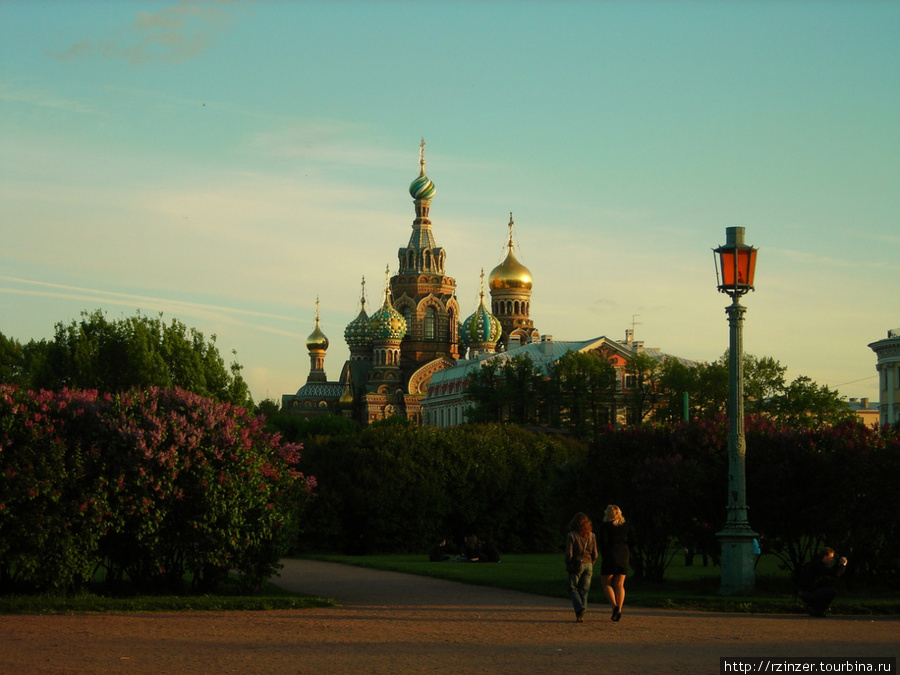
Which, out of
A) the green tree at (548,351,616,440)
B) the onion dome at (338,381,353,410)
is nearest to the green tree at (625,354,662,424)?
the green tree at (548,351,616,440)

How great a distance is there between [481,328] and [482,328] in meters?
0.12

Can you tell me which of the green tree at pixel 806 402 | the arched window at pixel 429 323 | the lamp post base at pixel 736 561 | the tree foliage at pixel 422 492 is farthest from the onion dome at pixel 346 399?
the lamp post base at pixel 736 561

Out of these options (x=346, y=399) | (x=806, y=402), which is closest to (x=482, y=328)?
(x=346, y=399)

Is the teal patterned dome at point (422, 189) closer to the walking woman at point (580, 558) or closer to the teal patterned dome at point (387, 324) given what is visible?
the teal patterned dome at point (387, 324)

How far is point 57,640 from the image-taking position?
49.0 feet

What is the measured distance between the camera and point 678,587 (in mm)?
22516

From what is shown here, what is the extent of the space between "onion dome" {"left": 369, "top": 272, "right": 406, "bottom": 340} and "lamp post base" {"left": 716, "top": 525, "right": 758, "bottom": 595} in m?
106

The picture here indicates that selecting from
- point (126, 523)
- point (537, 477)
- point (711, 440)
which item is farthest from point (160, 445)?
point (537, 477)

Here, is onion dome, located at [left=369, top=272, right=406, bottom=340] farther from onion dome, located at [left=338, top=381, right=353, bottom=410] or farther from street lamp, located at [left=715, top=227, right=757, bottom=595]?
street lamp, located at [left=715, top=227, right=757, bottom=595]

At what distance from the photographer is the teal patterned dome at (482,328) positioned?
123 meters

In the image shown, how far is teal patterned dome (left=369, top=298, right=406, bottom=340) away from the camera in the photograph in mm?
125750

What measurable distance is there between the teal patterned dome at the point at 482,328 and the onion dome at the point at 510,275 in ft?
14.8

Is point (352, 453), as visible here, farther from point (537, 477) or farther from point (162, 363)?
point (162, 363)

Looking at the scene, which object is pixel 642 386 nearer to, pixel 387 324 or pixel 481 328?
pixel 481 328
